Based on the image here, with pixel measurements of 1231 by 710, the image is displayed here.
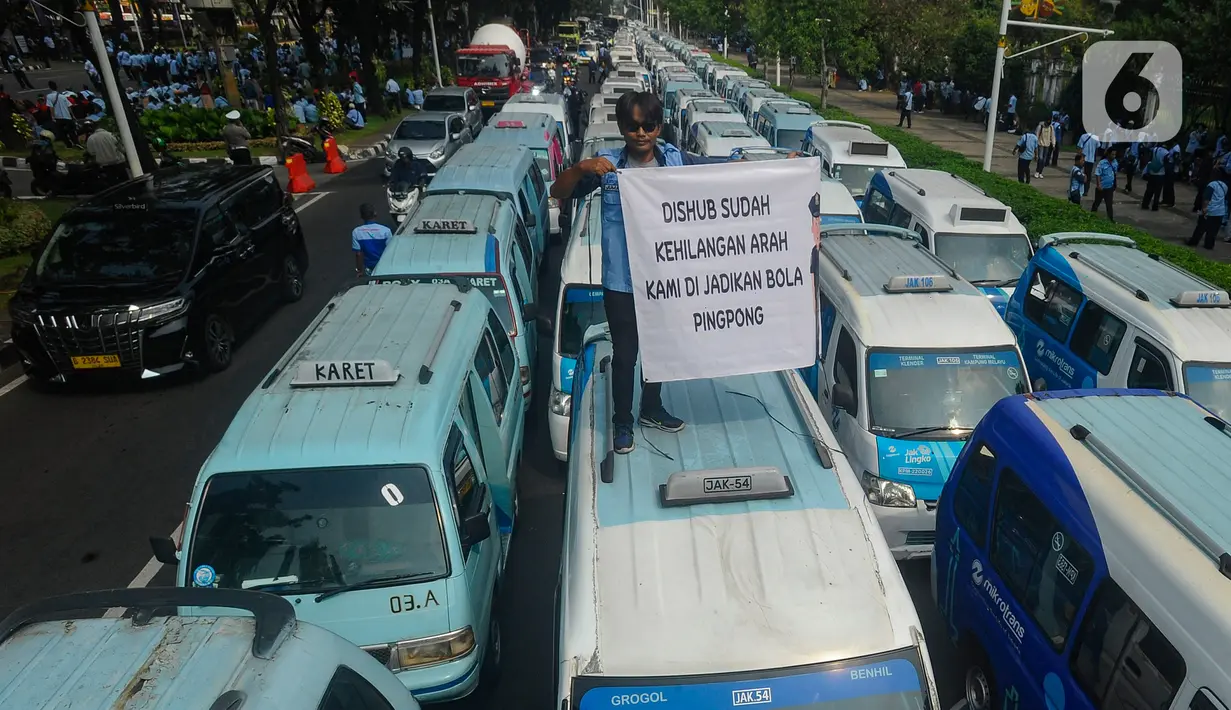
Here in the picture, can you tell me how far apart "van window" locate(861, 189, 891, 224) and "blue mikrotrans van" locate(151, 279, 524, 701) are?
9180mm

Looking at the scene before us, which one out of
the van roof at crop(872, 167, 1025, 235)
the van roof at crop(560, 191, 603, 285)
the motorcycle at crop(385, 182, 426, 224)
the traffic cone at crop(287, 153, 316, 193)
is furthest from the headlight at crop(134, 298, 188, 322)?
the traffic cone at crop(287, 153, 316, 193)

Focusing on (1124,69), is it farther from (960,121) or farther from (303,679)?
(303,679)

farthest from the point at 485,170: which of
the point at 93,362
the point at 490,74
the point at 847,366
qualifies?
the point at 490,74

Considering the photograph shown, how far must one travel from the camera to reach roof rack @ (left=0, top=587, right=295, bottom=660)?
288 centimetres

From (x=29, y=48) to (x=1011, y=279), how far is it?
62.0 m

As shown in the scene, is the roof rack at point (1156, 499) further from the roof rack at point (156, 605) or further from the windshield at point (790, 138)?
the windshield at point (790, 138)

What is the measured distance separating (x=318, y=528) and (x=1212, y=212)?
1671 centimetres

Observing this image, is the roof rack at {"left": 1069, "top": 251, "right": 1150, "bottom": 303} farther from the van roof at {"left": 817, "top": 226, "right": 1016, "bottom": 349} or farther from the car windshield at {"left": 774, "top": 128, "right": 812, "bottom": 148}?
the car windshield at {"left": 774, "top": 128, "right": 812, "bottom": 148}

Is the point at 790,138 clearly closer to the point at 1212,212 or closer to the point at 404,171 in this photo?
the point at 1212,212

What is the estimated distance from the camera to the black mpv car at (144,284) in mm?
8789

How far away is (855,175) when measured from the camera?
46.1 ft

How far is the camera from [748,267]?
12.7 ft

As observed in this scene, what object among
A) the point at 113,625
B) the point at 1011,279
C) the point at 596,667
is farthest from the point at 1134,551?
the point at 1011,279

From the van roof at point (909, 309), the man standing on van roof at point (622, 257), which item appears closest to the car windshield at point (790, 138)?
the van roof at point (909, 309)
